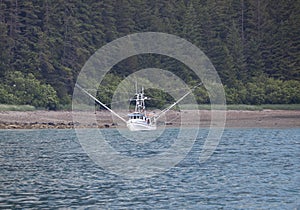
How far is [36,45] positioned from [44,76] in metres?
4.63

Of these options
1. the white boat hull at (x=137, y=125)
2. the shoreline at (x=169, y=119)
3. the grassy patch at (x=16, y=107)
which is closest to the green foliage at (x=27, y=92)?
the grassy patch at (x=16, y=107)

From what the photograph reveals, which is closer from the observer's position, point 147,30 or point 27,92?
point 27,92

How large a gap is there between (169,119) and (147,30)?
34.2 meters

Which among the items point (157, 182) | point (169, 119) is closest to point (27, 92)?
point (169, 119)

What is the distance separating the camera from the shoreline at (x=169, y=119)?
8275 cm

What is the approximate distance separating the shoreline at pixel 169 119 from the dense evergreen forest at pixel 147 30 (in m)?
6.02

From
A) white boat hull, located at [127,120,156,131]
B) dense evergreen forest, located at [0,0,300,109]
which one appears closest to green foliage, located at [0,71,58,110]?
dense evergreen forest, located at [0,0,300,109]

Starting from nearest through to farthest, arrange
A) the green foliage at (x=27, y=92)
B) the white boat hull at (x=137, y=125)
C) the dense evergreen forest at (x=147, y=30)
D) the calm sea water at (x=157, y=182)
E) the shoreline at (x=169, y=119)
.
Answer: the calm sea water at (x=157, y=182) → the white boat hull at (x=137, y=125) → the shoreline at (x=169, y=119) → the green foliage at (x=27, y=92) → the dense evergreen forest at (x=147, y=30)

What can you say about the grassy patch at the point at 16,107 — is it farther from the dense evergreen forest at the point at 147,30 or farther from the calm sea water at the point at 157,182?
the calm sea water at the point at 157,182

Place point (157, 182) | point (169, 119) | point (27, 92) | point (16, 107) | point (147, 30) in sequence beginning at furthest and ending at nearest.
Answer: point (147, 30), point (27, 92), point (169, 119), point (16, 107), point (157, 182)

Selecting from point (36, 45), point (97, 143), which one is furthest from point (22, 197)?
point (36, 45)

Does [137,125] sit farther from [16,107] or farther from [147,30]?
[147,30]

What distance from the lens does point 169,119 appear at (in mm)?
94438

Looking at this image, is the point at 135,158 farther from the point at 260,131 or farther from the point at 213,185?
the point at 260,131
